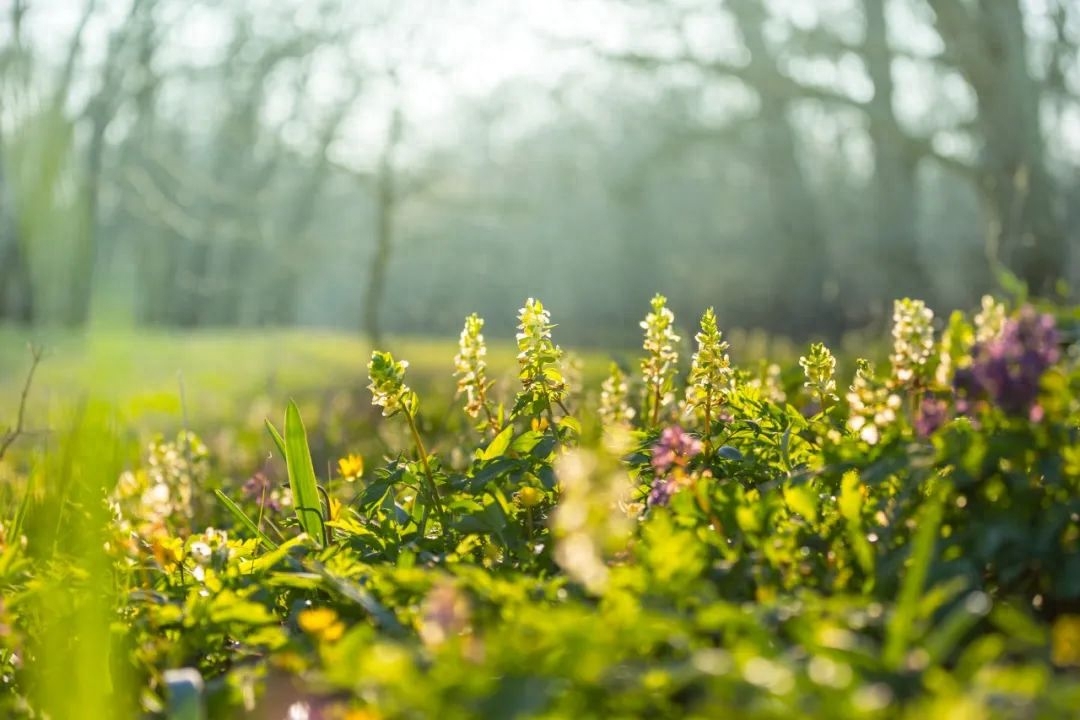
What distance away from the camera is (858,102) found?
40.8 feet

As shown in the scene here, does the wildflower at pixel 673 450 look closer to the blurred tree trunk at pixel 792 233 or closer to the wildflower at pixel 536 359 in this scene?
the wildflower at pixel 536 359

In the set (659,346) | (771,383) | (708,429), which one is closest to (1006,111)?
(771,383)

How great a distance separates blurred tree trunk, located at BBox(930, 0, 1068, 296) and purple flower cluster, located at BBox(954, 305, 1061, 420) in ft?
31.9

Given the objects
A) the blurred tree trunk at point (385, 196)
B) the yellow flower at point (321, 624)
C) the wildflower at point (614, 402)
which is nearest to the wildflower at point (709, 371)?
→ the wildflower at point (614, 402)

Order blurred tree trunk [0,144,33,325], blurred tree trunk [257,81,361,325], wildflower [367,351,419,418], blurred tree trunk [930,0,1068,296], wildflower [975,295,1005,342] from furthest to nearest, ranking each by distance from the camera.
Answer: blurred tree trunk [0,144,33,325], blurred tree trunk [257,81,361,325], blurred tree trunk [930,0,1068,296], wildflower [975,295,1005,342], wildflower [367,351,419,418]

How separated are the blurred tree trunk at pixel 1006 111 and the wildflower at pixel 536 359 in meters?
9.53

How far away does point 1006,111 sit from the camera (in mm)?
11273

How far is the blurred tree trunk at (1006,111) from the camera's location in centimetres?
1104

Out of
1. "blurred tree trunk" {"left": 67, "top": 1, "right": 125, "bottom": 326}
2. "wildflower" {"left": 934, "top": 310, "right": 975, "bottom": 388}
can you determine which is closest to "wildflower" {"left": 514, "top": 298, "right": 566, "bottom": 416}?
"wildflower" {"left": 934, "top": 310, "right": 975, "bottom": 388}

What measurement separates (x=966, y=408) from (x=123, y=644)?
1.58 m

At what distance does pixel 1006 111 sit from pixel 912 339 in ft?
32.9

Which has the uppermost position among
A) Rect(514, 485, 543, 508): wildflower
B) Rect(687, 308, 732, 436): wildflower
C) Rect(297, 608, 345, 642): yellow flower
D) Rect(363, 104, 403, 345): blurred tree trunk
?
Rect(363, 104, 403, 345): blurred tree trunk

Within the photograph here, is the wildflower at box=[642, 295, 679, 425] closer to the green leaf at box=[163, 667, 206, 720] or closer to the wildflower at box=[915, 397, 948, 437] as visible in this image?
the wildflower at box=[915, 397, 948, 437]

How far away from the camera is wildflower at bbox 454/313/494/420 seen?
2.41 metres
